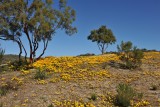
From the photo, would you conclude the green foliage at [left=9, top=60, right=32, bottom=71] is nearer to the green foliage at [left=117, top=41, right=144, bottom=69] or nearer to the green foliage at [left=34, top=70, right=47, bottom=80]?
the green foliage at [left=34, top=70, right=47, bottom=80]

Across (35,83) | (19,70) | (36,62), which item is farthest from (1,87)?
(36,62)

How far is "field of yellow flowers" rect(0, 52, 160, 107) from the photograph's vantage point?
18.7 m

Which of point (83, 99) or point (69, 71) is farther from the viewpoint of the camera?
point (69, 71)

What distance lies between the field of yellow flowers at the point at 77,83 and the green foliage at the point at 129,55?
77 centimetres

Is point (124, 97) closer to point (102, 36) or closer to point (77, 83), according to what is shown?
point (77, 83)

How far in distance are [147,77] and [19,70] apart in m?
10.7

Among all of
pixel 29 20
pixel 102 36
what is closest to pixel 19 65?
pixel 29 20

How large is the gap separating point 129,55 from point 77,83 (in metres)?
8.63

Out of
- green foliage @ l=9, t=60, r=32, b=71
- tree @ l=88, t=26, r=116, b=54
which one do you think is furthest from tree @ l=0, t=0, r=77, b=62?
tree @ l=88, t=26, r=116, b=54

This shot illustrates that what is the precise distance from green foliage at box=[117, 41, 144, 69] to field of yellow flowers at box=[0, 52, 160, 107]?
770mm

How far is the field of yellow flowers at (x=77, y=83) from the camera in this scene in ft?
61.2

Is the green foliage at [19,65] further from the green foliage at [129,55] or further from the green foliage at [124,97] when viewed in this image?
the green foliage at [124,97]

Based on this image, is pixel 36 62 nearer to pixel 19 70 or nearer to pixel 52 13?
pixel 19 70

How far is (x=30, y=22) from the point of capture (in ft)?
95.6
